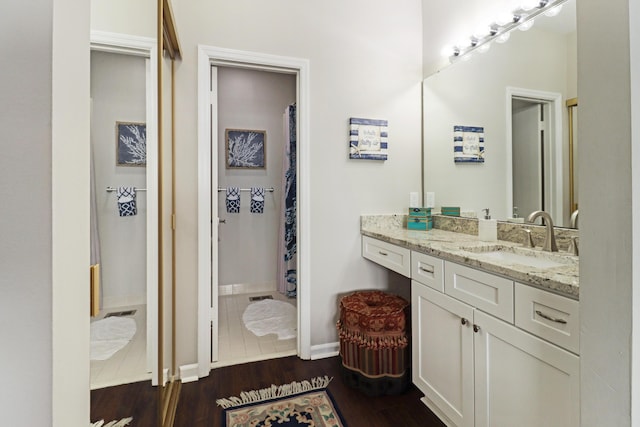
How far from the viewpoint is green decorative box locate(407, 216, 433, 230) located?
231 cm

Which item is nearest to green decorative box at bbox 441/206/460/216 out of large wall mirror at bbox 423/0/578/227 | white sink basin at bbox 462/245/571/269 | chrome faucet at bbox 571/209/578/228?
large wall mirror at bbox 423/0/578/227

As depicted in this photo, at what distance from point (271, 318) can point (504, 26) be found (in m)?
2.90

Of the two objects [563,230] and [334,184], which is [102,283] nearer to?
[334,184]

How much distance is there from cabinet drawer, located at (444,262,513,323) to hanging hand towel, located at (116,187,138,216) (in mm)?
1321

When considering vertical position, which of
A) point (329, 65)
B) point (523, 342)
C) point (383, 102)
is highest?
point (329, 65)

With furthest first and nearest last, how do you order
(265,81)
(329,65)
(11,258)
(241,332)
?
(265,81) → (241,332) → (329,65) → (11,258)

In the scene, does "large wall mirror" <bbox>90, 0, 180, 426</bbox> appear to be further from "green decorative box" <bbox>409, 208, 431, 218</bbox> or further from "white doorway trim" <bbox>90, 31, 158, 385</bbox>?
"green decorative box" <bbox>409, 208, 431, 218</bbox>

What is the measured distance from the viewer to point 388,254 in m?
2.00

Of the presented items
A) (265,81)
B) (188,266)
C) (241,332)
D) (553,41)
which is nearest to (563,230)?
(553,41)

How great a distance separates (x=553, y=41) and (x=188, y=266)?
8.08 feet

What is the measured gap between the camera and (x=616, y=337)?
61 cm

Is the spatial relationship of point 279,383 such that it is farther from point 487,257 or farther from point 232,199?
point 232,199

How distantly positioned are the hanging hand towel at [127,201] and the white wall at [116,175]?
0.02 metres

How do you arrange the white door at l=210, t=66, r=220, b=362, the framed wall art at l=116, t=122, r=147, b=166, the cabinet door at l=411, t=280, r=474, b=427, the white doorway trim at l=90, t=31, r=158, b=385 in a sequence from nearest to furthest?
the framed wall art at l=116, t=122, r=147, b=166 → the white doorway trim at l=90, t=31, r=158, b=385 → the cabinet door at l=411, t=280, r=474, b=427 → the white door at l=210, t=66, r=220, b=362
